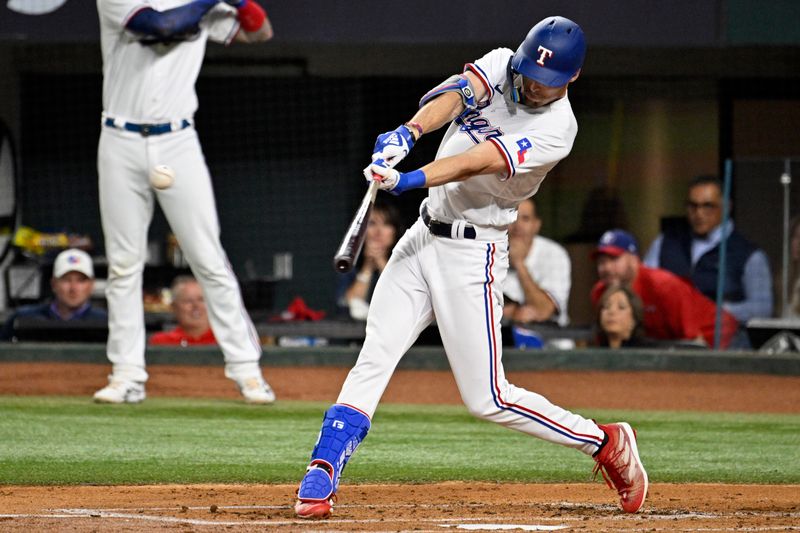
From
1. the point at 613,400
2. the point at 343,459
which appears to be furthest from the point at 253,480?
the point at 613,400

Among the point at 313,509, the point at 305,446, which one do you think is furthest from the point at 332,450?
the point at 305,446

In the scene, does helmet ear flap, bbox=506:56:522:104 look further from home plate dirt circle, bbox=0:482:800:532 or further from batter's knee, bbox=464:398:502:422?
home plate dirt circle, bbox=0:482:800:532

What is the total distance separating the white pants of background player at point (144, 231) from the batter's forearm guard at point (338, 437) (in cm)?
256

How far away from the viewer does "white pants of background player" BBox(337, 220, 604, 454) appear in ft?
14.3

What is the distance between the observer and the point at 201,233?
6715 mm

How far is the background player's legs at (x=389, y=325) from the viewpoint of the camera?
14.3ft

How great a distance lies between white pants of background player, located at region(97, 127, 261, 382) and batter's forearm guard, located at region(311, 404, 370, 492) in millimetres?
2563

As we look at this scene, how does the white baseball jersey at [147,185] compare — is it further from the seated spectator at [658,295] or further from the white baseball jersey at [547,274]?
the white baseball jersey at [547,274]

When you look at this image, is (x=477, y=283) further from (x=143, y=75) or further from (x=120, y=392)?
(x=120, y=392)

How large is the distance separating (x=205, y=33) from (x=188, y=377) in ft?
7.68

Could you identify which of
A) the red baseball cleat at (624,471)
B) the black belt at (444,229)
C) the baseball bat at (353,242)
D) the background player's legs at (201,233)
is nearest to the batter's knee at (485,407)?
the red baseball cleat at (624,471)

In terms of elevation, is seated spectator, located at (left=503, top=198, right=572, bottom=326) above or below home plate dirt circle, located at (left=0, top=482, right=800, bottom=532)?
above

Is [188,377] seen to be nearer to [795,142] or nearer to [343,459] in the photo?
[343,459]

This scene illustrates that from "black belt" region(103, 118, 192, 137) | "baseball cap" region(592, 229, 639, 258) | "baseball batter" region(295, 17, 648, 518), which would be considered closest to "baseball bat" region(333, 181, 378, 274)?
Answer: "baseball batter" region(295, 17, 648, 518)
